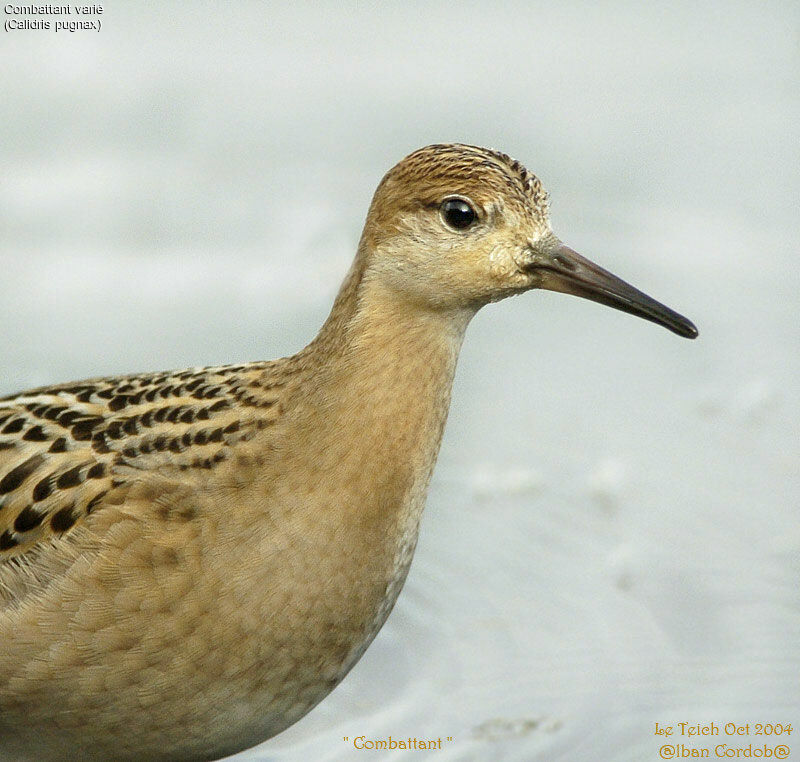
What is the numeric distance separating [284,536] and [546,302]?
3638mm

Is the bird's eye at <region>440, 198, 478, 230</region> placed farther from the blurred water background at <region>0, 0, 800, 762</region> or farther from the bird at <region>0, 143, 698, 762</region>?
A: the blurred water background at <region>0, 0, 800, 762</region>

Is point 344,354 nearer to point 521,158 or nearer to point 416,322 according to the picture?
point 416,322

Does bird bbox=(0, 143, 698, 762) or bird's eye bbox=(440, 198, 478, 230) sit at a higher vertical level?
bird's eye bbox=(440, 198, 478, 230)

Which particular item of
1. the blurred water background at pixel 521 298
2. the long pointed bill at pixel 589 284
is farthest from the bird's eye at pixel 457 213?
the blurred water background at pixel 521 298

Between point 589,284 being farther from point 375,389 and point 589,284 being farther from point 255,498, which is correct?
point 255,498

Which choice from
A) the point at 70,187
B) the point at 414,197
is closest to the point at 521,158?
the point at 70,187

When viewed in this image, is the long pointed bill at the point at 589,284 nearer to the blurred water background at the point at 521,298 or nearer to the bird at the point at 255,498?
the bird at the point at 255,498

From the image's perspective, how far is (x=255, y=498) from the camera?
463 cm

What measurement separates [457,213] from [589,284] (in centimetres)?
45

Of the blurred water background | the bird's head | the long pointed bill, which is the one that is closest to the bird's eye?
the bird's head

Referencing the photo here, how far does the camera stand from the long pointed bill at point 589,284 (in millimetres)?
4633

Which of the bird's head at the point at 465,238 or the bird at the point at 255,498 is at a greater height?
the bird's head at the point at 465,238

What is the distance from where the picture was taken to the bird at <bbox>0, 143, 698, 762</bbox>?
4.59m

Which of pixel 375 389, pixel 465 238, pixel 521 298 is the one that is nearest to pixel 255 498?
pixel 375 389
